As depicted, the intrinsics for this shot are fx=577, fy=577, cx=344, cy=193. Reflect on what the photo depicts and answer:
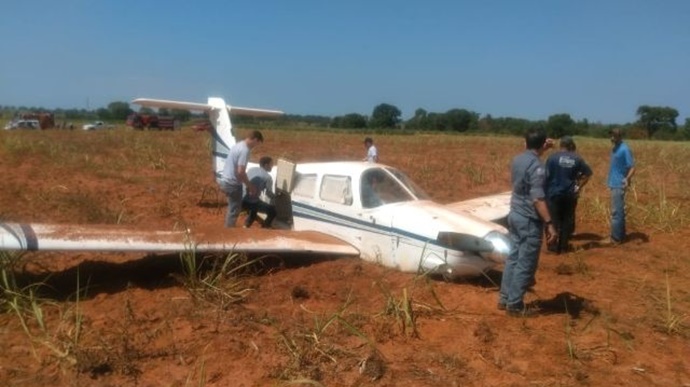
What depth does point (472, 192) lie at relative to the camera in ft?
54.0

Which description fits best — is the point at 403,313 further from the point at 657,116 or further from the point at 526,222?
the point at 657,116

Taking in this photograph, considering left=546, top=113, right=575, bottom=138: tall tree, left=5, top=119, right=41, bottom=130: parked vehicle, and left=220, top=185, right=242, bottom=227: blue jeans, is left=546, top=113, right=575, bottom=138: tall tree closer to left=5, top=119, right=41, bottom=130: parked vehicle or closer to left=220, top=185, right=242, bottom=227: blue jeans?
left=5, top=119, right=41, bottom=130: parked vehicle

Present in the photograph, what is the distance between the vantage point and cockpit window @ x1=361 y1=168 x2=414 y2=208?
794 centimetres

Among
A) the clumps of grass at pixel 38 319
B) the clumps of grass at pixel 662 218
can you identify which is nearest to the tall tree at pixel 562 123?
the clumps of grass at pixel 662 218

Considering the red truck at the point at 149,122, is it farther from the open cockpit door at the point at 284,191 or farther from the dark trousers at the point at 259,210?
the open cockpit door at the point at 284,191

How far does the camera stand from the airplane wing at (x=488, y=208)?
9477mm

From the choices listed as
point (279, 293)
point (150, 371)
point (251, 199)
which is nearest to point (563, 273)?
point (279, 293)

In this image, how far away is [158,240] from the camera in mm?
7062

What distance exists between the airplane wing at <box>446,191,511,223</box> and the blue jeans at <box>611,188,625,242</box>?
1756 millimetres

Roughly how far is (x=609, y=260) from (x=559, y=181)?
1.46 m

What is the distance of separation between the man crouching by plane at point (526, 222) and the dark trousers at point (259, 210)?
473cm

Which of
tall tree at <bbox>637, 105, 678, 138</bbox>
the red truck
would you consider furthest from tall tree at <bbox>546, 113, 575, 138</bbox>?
the red truck

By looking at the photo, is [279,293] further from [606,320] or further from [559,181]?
[559,181]

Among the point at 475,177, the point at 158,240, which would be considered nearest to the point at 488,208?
the point at 158,240
